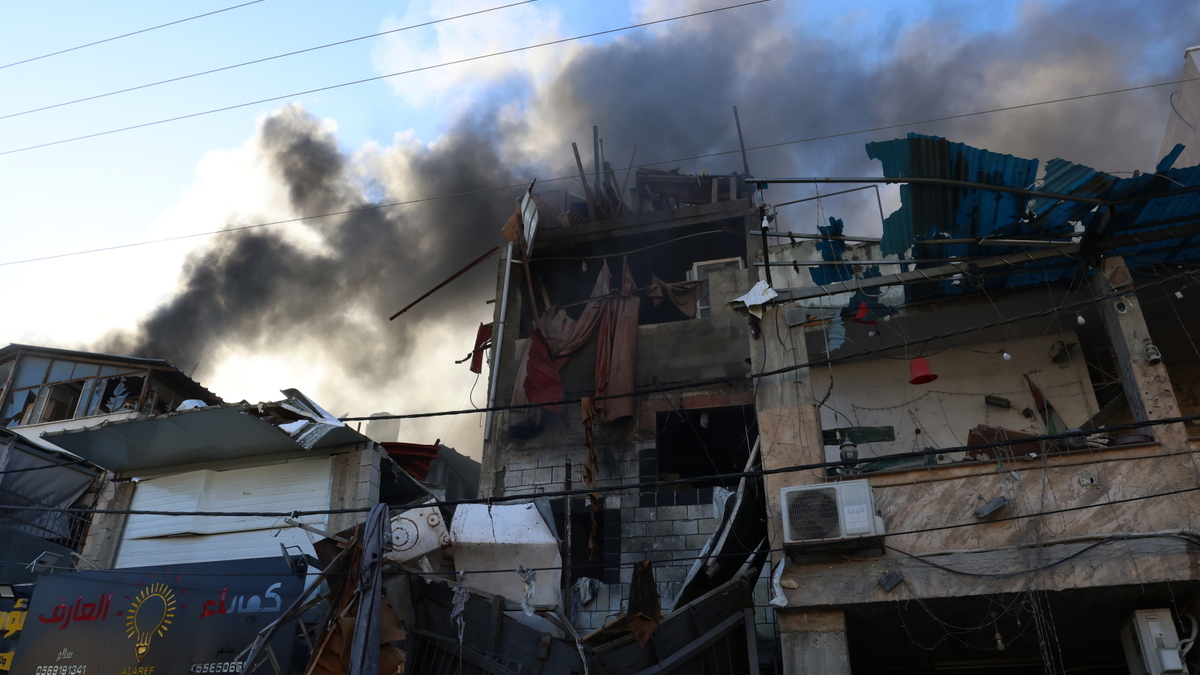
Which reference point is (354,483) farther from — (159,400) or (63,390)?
(63,390)

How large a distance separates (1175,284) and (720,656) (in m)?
9.24

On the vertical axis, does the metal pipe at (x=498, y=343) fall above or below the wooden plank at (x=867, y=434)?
above

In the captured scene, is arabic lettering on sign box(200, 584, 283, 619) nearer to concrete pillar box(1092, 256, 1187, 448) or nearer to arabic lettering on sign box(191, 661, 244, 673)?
arabic lettering on sign box(191, 661, 244, 673)

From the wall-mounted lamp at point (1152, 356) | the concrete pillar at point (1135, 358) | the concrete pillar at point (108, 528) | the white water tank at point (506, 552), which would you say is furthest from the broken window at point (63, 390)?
the wall-mounted lamp at point (1152, 356)

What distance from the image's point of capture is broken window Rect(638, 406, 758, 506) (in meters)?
15.9

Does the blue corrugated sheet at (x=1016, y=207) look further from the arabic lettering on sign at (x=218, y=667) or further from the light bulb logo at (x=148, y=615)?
the light bulb logo at (x=148, y=615)

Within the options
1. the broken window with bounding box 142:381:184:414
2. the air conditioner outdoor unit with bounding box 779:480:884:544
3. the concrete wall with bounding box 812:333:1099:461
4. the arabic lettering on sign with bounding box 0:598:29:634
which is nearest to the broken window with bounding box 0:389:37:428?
the broken window with bounding box 142:381:184:414

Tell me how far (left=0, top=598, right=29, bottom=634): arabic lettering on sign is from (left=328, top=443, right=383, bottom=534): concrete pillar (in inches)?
247

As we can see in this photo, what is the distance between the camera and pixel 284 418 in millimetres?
15023

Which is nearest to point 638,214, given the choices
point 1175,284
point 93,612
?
point 1175,284

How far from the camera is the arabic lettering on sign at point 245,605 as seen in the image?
1370 cm

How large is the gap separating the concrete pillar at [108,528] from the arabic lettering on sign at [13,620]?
4.65 ft

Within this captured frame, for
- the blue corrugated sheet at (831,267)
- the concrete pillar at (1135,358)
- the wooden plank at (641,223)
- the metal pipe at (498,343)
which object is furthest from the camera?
the wooden plank at (641,223)

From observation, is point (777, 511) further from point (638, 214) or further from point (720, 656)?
point (638, 214)
